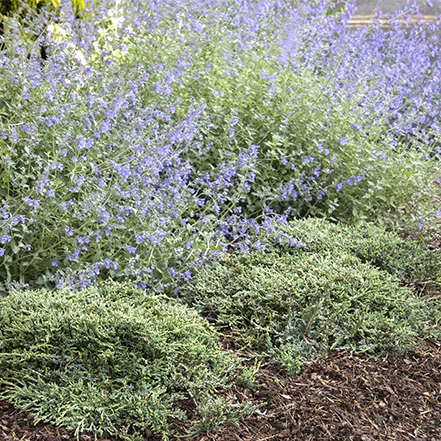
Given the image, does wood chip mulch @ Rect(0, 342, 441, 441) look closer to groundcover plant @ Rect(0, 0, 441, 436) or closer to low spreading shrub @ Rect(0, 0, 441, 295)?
groundcover plant @ Rect(0, 0, 441, 436)

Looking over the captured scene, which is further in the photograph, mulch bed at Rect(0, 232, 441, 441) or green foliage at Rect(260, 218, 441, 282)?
green foliage at Rect(260, 218, 441, 282)

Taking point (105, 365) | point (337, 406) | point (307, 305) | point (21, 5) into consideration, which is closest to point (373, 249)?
point (307, 305)

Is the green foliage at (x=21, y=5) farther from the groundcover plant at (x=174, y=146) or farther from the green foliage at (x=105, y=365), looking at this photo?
the green foliage at (x=105, y=365)

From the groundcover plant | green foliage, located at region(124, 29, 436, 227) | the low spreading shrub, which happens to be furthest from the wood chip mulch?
green foliage, located at region(124, 29, 436, 227)

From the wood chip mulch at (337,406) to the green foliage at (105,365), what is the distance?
7 cm

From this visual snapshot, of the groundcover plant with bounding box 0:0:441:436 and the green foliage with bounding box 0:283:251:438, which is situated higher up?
the groundcover plant with bounding box 0:0:441:436

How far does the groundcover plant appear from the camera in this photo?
10.0 feet

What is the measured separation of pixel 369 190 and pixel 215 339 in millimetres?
2335

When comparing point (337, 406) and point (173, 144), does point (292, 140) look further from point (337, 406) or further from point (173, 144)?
point (337, 406)

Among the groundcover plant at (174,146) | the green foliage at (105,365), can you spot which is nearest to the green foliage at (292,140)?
the groundcover plant at (174,146)

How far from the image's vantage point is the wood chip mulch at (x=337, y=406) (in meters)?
2.31

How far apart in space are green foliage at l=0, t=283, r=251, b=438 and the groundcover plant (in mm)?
148

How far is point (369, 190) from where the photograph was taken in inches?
180

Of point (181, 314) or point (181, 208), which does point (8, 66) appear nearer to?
point (181, 208)
